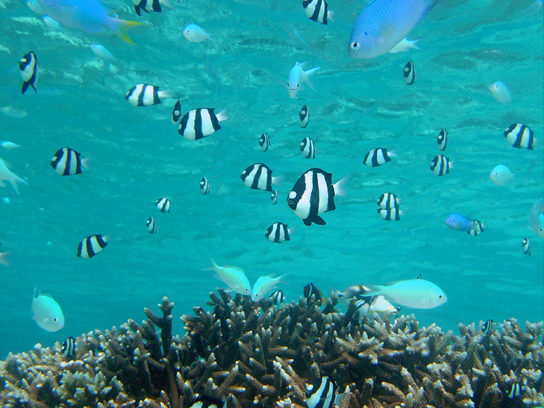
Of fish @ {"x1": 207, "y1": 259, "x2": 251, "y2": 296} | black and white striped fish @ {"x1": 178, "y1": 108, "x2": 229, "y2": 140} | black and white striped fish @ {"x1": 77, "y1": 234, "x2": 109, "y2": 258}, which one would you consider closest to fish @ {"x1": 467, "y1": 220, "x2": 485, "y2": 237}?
fish @ {"x1": 207, "y1": 259, "x2": 251, "y2": 296}

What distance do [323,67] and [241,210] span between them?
13793 mm

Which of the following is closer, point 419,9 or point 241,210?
point 419,9

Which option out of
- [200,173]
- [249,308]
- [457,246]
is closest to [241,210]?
[200,173]

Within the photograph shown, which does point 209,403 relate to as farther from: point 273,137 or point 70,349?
point 273,137

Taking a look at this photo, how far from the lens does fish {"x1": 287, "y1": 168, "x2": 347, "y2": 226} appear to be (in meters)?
3.13

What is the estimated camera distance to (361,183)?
72.5ft

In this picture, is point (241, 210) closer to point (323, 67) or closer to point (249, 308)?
point (323, 67)

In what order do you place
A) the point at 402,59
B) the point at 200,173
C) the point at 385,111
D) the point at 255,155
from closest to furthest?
the point at 402,59 < the point at 385,111 < the point at 255,155 < the point at 200,173

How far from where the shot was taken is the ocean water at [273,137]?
1284 cm

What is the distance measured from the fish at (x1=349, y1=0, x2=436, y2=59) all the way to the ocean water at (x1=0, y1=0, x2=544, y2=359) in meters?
5.34

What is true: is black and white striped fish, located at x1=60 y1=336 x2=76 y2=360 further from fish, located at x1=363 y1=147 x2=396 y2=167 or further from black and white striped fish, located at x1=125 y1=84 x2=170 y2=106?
fish, located at x1=363 y1=147 x2=396 y2=167

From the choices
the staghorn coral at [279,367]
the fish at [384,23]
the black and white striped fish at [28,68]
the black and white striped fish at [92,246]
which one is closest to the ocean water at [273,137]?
→ the staghorn coral at [279,367]

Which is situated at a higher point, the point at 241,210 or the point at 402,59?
the point at 402,59

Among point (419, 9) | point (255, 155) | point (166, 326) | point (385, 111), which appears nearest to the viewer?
point (419, 9)
